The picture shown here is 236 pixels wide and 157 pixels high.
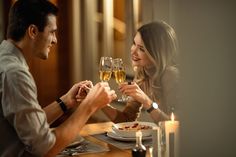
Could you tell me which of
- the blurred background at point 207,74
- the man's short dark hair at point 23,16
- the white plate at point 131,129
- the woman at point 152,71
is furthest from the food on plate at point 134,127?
the blurred background at point 207,74

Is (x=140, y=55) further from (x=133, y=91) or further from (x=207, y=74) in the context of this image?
(x=207, y=74)

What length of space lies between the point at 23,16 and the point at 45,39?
14cm

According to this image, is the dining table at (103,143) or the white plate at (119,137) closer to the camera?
the dining table at (103,143)

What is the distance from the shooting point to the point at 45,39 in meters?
1.61

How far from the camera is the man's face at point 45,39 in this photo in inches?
62.3

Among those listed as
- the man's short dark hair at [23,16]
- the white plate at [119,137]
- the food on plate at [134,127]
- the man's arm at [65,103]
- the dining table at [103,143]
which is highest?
the man's short dark hair at [23,16]

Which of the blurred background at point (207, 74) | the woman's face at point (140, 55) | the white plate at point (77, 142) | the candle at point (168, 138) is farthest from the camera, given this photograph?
the woman's face at point (140, 55)

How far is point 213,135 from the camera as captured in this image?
14.8 inches

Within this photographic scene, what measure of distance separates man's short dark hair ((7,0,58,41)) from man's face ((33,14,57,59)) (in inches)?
1.9

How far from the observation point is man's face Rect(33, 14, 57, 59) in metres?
1.58

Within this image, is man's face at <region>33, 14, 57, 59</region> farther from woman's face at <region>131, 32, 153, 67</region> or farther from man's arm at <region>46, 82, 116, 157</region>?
woman's face at <region>131, 32, 153, 67</region>

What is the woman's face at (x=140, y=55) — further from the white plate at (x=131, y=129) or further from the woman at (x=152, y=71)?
the white plate at (x=131, y=129)

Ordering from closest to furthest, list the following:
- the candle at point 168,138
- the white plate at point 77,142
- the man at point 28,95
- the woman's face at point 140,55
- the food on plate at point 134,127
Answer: the candle at point 168,138, the man at point 28,95, the white plate at point 77,142, the food on plate at point 134,127, the woman's face at point 140,55

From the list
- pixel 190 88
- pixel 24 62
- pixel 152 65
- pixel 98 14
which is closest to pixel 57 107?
pixel 24 62
